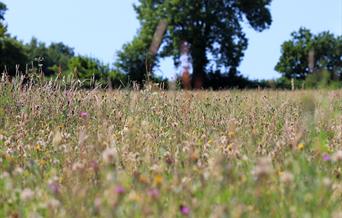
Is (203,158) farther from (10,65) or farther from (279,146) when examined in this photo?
(10,65)

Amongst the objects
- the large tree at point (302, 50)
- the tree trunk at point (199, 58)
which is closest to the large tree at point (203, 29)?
the tree trunk at point (199, 58)

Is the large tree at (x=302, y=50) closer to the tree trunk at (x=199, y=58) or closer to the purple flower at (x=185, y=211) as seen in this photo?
the tree trunk at (x=199, y=58)

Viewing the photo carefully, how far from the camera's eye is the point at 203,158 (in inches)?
158

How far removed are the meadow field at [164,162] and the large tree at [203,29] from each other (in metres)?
38.4

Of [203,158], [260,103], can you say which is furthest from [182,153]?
[260,103]

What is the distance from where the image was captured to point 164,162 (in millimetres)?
3799

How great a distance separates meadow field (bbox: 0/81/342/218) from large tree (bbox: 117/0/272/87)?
1511 inches

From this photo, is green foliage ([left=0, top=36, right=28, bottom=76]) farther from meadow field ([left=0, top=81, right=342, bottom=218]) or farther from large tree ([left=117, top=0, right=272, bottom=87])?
meadow field ([left=0, top=81, right=342, bottom=218])

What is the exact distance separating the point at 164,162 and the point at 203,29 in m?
43.4

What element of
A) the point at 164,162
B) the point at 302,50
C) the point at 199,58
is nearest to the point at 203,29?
the point at 199,58

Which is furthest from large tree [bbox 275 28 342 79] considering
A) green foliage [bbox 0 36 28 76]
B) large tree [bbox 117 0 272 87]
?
green foliage [bbox 0 36 28 76]

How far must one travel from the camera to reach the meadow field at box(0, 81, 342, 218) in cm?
280

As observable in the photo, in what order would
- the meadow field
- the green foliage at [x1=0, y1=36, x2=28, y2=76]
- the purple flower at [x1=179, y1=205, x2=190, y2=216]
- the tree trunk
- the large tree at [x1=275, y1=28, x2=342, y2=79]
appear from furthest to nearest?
the large tree at [x1=275, y1=28, x2=342, y2=79] → the green foliage at [x1=0, y1=36, x2=28, y2=76] → the tree trunk → the meadow field → the purple flower at [x1=179, y1=205, x2=190, y2=216]

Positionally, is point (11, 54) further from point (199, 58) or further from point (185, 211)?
point (185, 211)
